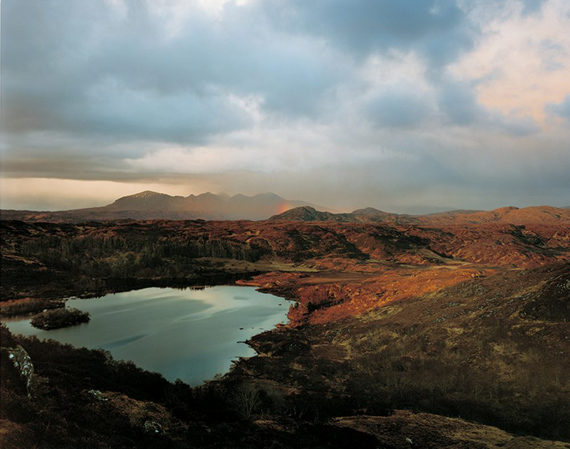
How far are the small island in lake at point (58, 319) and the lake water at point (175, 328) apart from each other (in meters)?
1.02

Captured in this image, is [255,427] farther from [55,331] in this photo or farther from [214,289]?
[214,289]

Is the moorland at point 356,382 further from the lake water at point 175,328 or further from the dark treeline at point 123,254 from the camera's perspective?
the dark treeline at point 123,254

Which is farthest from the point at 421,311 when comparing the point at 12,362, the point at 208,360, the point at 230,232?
the point at 230,232

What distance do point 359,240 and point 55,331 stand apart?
349 feet

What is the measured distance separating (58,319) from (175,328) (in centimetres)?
1393

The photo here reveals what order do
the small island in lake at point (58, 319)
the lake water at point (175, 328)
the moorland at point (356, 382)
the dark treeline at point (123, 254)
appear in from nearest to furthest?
the moorland at point (356, 382) → the lake water at point (175, 328) → the small island in lake at point (58, 319) → the dark treeline at point (123, 254)

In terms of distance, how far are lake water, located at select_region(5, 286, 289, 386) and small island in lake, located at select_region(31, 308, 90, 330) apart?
1.02 m

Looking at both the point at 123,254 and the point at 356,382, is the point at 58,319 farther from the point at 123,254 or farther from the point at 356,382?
the point at 123,254

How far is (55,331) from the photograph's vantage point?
122ft

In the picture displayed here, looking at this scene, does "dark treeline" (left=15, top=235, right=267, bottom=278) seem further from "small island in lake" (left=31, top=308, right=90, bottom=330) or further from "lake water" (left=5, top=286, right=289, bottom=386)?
"small island in lake" (left=31, top=308, right=90, bottom=330)

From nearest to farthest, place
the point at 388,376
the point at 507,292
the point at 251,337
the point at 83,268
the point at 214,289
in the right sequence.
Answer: the point at 388,376, the point at 507,292, the point at 251,337, the point at 214,289, the point at 83,268

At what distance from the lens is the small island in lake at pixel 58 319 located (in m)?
38.9

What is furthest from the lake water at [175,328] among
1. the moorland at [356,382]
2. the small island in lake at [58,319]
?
the moorland at [356,382]

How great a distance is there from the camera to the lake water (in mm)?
28094
